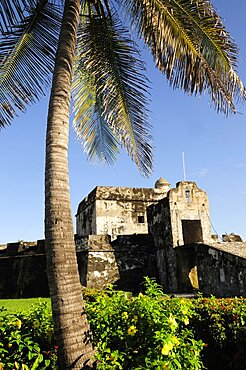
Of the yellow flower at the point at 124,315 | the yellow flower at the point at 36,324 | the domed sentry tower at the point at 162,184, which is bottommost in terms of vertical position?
the yellow flower at the point at 36,324

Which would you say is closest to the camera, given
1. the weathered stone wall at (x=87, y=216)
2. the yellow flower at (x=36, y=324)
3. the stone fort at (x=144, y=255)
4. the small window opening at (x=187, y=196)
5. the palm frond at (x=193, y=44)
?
the yellow flower at (x=36, y=324)

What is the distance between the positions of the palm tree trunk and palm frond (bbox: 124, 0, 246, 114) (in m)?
2.04

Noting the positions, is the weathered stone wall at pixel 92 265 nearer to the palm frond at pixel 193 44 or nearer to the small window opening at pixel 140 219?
the small window opening at pixel 140 219

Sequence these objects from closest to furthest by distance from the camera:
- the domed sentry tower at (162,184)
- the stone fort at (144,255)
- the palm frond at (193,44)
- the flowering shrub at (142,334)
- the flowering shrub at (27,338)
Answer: the flowering shrub at (142,334)
the flowering shrub at (27,338)
the palm frond at (193,44)
the stone fort at (144,255)
the domed sentry tower at (162,184)

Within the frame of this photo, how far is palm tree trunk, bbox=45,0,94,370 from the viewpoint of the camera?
359cm

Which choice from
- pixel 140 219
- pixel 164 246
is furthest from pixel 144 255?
pixel 140 219

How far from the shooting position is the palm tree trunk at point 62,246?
3586 mm

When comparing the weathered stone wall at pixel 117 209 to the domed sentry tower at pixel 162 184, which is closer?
the weathered stone wall at pixel 117 209

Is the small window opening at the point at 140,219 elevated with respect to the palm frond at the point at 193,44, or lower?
lower

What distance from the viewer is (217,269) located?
14.9 m

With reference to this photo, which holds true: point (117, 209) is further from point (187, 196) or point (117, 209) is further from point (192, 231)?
point (187, 196)

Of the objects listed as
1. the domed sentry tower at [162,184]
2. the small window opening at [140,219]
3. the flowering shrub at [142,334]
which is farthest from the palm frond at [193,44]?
the domed sentry tower at [162,184]

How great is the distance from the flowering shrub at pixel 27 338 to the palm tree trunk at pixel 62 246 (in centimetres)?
45

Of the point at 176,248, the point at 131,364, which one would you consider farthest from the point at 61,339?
the point at 176,248
